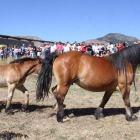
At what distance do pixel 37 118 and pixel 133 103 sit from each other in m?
3.88

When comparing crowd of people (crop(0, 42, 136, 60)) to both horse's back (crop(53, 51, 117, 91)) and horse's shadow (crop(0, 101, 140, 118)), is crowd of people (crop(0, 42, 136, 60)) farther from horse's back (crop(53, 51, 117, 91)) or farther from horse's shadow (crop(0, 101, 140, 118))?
horse's back (crop(53, 51, 117, 91))

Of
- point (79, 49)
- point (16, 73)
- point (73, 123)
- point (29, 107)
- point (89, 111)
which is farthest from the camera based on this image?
point (79, 49)

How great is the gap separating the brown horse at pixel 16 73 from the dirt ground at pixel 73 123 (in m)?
0.67

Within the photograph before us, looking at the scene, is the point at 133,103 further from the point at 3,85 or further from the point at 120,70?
the point at 3,85

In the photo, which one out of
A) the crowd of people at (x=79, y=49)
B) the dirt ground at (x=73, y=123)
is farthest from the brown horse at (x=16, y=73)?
the crowd of people at (x=79, y=49)

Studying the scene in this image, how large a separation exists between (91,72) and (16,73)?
236 cm

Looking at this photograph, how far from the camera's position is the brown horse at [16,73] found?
21.4 feet

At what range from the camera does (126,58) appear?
610 centimetres

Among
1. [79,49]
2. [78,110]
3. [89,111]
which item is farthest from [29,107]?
→ [79,49]

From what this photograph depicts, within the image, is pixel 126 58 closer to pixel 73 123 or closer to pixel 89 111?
pixel 89 111

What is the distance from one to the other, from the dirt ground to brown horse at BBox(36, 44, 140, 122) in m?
0.35

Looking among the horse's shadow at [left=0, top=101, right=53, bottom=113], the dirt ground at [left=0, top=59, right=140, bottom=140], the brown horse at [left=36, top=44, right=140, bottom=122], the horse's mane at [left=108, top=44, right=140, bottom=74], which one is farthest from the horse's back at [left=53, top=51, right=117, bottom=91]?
the horse's shadow at [left=0, top=101, right=53, bottom=113]

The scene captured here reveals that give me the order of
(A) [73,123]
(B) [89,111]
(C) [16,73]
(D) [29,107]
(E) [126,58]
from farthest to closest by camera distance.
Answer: (D) [29,107], (B) [89,111], (C) [16,73], (E) [126,58], (A) [73,123]

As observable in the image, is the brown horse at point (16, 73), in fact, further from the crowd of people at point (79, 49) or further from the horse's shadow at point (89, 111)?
the crowd of people at point (79, 49)
